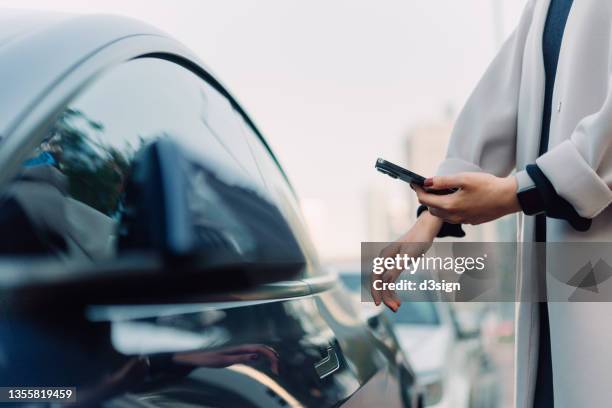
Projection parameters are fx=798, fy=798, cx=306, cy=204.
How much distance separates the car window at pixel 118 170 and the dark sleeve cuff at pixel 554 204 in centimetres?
53

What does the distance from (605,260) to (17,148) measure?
1.02 m

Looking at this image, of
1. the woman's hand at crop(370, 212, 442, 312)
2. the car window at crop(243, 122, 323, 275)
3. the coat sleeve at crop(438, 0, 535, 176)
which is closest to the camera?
the woman's hand at crop(370, 212, 442, 312)

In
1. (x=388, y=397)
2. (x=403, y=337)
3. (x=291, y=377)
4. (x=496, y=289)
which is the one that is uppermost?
(x=496, y=289)

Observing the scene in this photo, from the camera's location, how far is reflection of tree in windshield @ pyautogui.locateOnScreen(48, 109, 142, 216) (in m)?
1.10

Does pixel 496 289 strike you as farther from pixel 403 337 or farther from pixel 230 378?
pixel 403 337

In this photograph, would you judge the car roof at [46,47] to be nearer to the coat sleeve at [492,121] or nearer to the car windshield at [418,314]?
the coat sleeve at [492,121]

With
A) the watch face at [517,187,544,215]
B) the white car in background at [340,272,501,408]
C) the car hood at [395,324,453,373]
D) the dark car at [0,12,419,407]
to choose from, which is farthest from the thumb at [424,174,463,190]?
the car hood at [395,324,453,373]

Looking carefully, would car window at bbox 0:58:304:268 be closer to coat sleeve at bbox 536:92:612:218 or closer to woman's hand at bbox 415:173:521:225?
woman's hand at bbox 415:173:521:225

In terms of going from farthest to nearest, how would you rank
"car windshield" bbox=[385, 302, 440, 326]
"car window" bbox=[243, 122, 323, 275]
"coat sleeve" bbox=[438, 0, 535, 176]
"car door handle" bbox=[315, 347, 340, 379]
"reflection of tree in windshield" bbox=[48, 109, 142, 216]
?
"car windshield" bbox=[385, 302, 440, 326] → "car window" bbox=[243, 122, 323, 275] → "coat sleeve" bbox=[438, 0, 535, 176] → "car door handle" bbox=[315, 347, 340, 379] → "reflection of tree in windshield" bbox=[48, 109, 142, 216]

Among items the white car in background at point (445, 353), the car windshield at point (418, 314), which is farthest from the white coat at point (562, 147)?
the car windshield at point (418, 314)

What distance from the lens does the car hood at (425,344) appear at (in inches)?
205

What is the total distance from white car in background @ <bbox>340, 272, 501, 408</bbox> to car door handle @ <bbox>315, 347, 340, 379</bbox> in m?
3.19

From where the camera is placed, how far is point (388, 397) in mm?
1940

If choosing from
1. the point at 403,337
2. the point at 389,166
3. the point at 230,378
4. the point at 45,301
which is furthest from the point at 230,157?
the point at 403,337
